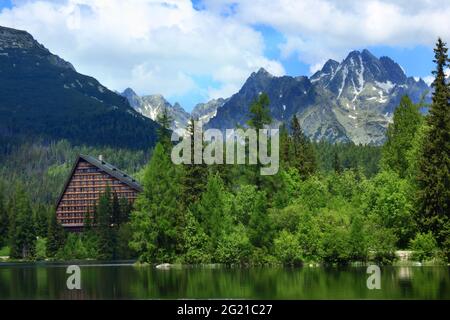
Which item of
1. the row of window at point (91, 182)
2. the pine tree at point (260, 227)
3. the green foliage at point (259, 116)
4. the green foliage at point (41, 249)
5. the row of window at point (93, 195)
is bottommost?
the green foliage at point (41, 249)

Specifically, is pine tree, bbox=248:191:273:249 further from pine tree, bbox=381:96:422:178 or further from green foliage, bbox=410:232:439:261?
pine tree, bbox=381:96:422:178

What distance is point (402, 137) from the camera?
307 feet

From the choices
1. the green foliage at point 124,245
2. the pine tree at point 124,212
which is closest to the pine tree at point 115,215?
the pine tree at point 124,212

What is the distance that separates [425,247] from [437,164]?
8568 millimetres

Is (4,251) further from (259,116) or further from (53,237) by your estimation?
(259,116)

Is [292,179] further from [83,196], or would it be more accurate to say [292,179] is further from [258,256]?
[83,196]

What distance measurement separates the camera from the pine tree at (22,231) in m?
145

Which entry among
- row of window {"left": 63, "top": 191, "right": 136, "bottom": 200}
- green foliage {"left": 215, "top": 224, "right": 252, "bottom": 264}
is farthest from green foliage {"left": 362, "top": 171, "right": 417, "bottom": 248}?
row of window {"left": 63, "top": 191, "right": 136, "bottom": 200}

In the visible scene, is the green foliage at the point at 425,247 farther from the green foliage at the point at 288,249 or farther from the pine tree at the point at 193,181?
the pine tree at the point at 193,181

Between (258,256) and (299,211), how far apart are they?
284 inches

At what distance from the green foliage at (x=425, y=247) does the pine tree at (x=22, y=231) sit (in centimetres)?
9131

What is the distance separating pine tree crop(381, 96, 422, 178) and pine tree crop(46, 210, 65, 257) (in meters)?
71.8

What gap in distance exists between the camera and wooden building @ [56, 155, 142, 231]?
180750 millimetres
